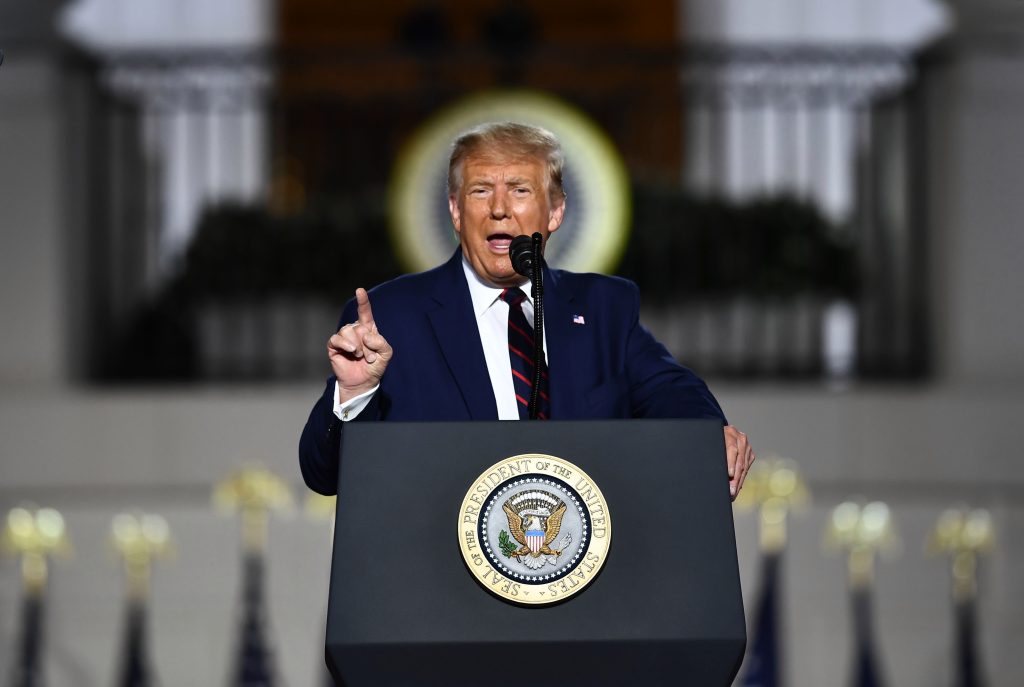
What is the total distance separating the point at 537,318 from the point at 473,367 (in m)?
0.17

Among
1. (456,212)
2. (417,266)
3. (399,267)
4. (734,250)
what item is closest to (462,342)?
(456,212)

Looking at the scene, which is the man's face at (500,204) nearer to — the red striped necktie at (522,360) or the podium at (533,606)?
the red striped necktie at (522,360)

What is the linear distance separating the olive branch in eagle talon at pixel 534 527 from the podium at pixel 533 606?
0.05 metres

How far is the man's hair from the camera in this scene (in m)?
1.94

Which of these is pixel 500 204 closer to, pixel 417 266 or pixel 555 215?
pixel 555 215

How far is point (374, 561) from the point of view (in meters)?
1.68

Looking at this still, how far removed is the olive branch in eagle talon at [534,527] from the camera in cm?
169

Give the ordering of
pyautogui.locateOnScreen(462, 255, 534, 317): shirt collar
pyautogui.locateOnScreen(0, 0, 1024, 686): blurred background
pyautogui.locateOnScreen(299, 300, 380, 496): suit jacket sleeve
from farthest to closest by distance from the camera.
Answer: pyautogui.locateOnScreen(0, 0, 1024, 686): blurred background < pyautogui.locateOnScreen(462, 255, 534, 317): shirt collar < pyautogui.locateOnScreen(299, 300, 380, 496): suit jacket sleeve

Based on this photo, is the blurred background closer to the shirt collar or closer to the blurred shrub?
the blurred shrub

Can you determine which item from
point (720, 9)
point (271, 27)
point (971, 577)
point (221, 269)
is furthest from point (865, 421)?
point (271, 27)

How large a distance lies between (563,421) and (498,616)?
8.7 inches

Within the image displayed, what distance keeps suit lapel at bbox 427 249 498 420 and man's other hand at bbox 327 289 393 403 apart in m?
0.13

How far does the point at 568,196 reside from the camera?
18.9 feet

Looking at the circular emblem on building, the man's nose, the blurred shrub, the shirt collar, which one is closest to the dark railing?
the blurred shrub
